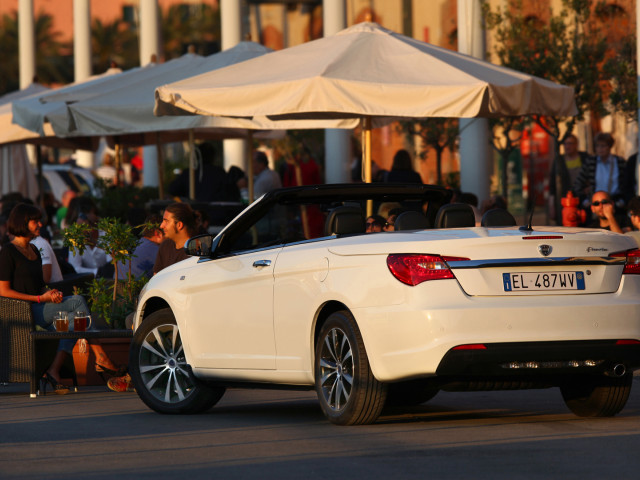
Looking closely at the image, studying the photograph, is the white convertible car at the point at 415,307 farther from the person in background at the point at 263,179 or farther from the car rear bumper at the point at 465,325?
the person in background at the point at 263,179

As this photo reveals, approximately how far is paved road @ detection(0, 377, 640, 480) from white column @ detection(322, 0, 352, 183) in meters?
12.3

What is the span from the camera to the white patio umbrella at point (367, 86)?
13.1 m

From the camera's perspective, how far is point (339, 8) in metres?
23.3

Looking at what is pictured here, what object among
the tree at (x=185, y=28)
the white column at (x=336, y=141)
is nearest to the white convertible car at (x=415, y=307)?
the white column at (x=336, y=141)

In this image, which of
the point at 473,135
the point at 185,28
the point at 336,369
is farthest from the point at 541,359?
the point at 185,28

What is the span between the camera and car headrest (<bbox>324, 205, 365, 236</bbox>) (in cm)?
942

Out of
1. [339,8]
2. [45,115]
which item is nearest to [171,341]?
[45,115]

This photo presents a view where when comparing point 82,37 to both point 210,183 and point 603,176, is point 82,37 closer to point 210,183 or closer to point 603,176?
point 210,183

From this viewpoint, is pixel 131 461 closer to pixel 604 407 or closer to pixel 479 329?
pixel 479 329

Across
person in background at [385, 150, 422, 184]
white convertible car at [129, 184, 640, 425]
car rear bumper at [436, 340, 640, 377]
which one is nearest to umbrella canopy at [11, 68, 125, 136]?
person in background at [385, 150, 422, 184]

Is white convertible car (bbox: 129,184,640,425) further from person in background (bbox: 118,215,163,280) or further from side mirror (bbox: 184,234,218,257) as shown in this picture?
person in background (bbox: 118,215,163,280)

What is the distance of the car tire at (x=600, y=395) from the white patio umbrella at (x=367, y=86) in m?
3.75

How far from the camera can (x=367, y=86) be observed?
13.2 m

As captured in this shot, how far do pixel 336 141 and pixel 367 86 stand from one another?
404 inches
